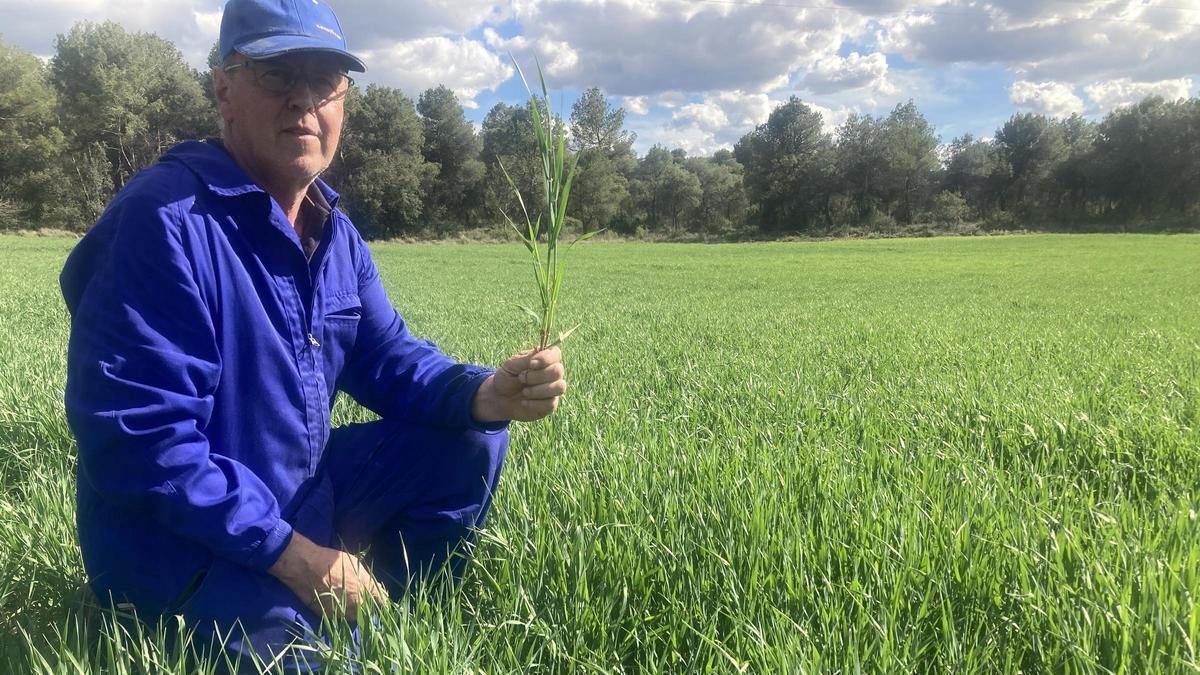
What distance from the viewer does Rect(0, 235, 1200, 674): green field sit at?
159cm

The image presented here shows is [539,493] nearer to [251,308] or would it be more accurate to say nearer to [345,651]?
[345,651]

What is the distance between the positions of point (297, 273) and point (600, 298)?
37.7ft

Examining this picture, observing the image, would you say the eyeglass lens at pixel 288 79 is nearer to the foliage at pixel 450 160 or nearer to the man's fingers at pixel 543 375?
the man's fingers at pixel 543 375

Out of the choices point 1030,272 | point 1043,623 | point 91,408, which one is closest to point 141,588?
point 91,408

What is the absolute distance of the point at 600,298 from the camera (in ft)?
43.8

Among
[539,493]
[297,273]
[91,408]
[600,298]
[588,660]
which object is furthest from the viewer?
[600,298]

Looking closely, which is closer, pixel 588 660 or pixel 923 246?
pixel 588 660

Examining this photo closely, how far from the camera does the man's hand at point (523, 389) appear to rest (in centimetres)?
184

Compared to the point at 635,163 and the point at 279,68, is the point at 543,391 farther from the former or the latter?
the point at 635,163

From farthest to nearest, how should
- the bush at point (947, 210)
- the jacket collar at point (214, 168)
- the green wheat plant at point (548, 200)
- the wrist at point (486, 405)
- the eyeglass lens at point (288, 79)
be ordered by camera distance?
1. the bush at point (947, 210)
2. the wrist at point (486, 405)
3. the eyeglass lens at point (288, 79)
4. the jacket collar at point (214, 168)
5. the green wheat plant at point (548, 200)

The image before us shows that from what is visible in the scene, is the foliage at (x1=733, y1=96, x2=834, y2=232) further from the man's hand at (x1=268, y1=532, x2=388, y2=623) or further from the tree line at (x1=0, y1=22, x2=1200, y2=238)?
the man's hand at (x1=268, y1=532, x2=388, y2=623)

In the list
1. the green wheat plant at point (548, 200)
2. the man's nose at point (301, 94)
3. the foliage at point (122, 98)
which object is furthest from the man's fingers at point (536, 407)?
the foliage at point (122, 98)

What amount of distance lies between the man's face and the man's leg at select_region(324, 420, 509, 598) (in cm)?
89

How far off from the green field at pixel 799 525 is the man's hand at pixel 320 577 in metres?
0.13
